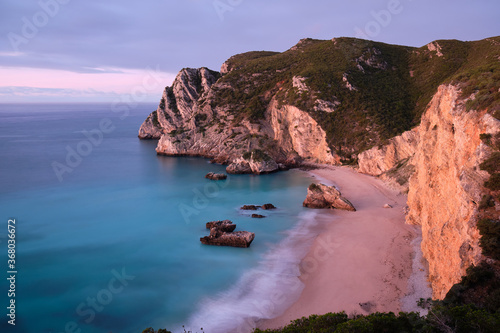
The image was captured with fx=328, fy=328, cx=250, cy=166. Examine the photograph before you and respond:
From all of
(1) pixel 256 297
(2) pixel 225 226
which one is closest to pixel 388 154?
(2) pixel 225 226

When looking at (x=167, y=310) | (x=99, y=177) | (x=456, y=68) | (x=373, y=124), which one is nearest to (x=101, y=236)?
(x=167, y=310)

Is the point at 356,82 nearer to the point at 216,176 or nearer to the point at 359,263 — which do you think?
the point at 216,176

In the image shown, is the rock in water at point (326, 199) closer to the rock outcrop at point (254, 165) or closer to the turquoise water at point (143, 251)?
the turquoise water at point (143, 251)

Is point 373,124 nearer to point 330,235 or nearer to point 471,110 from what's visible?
point 330,235

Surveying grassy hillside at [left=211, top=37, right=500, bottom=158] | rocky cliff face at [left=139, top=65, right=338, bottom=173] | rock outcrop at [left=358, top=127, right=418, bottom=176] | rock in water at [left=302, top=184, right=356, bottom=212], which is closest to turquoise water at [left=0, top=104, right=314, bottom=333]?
rock in water at [left=302, top=184, right=356, bottom=212]

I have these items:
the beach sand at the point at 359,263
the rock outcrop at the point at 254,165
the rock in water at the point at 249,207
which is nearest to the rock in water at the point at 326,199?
the beach sand at the point at 359,263

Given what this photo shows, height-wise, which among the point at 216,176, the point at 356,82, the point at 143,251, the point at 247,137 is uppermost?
the point at 356,82
